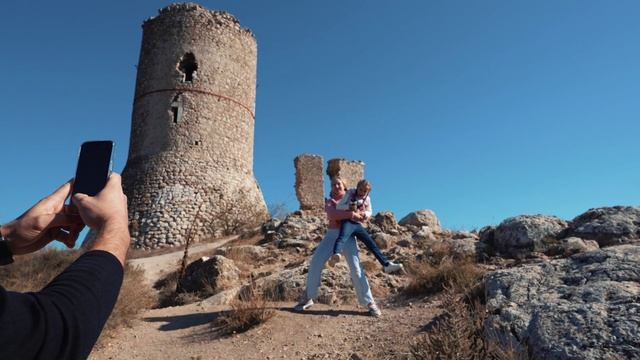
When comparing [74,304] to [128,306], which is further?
[128,306]

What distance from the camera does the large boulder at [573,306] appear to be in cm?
273

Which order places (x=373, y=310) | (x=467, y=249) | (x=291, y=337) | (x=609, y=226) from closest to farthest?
(x=291, y=337) < (x=373, y=310) < (x=609, y=226) < (x=467, y=249)

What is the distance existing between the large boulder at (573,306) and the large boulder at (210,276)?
4.00m

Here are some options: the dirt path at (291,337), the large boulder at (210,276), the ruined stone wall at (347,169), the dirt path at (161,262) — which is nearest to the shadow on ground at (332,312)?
the dirt path at (291,337)

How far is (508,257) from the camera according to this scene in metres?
6.65

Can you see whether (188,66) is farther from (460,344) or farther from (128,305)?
(460,344)

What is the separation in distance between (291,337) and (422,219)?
282 inches

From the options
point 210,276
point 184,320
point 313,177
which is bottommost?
point 184,320

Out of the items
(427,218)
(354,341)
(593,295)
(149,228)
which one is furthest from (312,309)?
(149,228)

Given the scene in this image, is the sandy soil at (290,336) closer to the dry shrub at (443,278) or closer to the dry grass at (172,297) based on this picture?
the dry shrub at (443,278)

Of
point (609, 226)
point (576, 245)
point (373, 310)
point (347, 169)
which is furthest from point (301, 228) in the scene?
point (347, 169)

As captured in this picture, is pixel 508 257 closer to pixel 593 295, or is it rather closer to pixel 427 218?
pixel 593 295

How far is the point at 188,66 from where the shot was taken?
15.0m

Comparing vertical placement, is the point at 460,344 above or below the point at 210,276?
below
